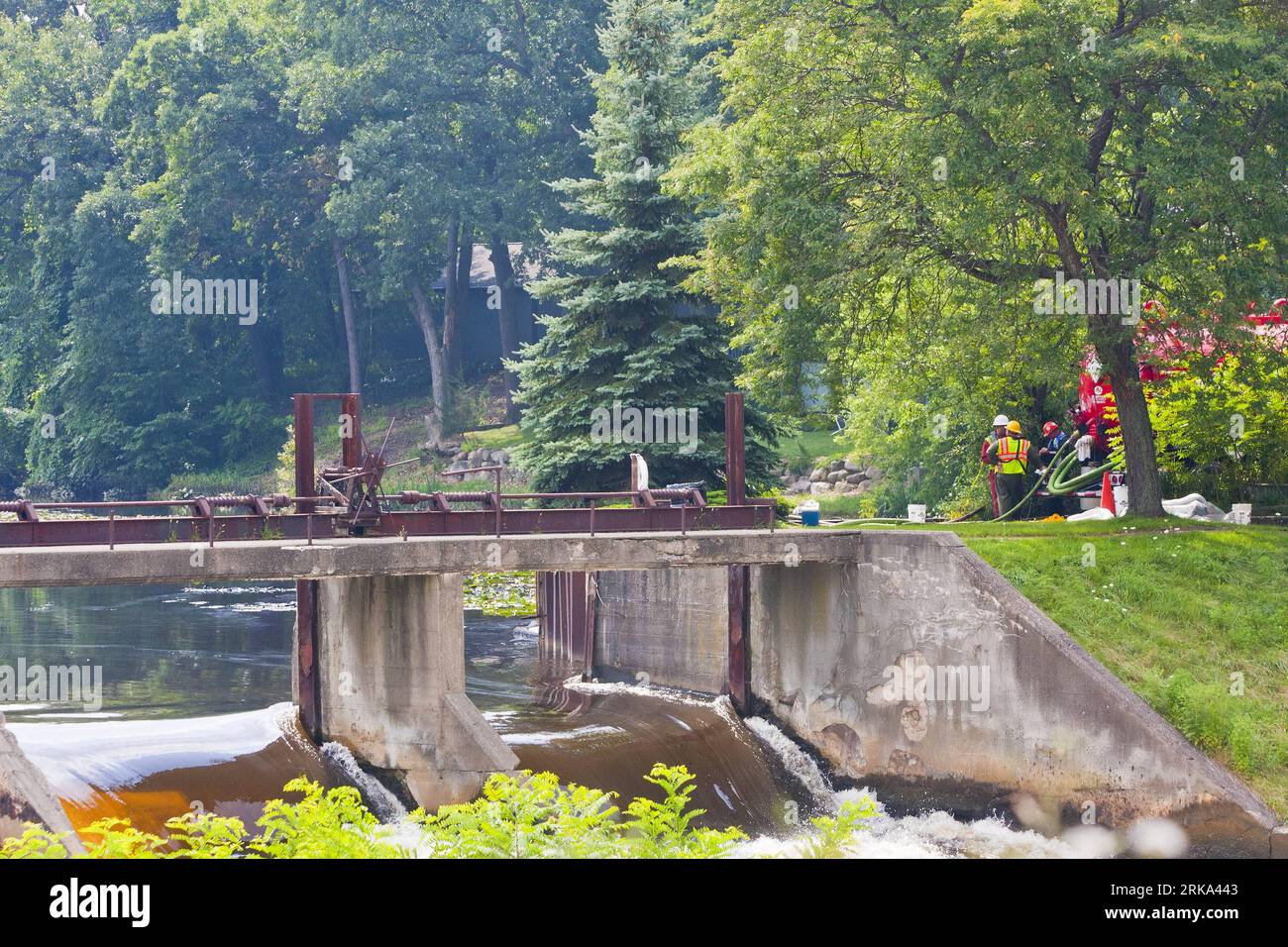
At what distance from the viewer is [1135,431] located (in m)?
27.5

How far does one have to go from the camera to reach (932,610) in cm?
2319

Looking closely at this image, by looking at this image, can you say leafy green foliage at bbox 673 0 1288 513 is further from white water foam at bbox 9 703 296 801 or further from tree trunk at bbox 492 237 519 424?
tree trunk at bbox 492 237 519 424

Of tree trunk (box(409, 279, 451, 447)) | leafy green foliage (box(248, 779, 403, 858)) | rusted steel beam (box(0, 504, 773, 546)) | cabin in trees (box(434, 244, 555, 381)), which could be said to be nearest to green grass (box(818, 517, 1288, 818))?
rusted steel beam (box(0, 504, 773, 546))

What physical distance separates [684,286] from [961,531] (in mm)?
8417

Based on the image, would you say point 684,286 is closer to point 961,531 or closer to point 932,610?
point 961,531

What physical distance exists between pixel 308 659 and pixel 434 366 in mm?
39954

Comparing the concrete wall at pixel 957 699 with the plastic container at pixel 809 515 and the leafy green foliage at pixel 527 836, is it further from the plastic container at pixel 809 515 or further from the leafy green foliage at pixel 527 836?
the leafy green foliage at pixel 527 836

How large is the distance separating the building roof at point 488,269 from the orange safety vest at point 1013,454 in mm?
33929

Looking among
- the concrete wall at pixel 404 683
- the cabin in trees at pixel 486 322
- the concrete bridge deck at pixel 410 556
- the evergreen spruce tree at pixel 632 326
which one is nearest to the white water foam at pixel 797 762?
the concrete bridge deck at pixel 410 556

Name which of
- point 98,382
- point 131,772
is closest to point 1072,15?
point 131,772

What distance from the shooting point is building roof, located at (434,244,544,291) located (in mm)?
65688

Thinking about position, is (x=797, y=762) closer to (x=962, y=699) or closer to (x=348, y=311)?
(x=962, y=699)

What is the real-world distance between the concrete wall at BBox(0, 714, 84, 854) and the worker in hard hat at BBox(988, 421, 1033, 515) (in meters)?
18.9

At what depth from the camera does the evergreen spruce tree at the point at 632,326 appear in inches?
1357
